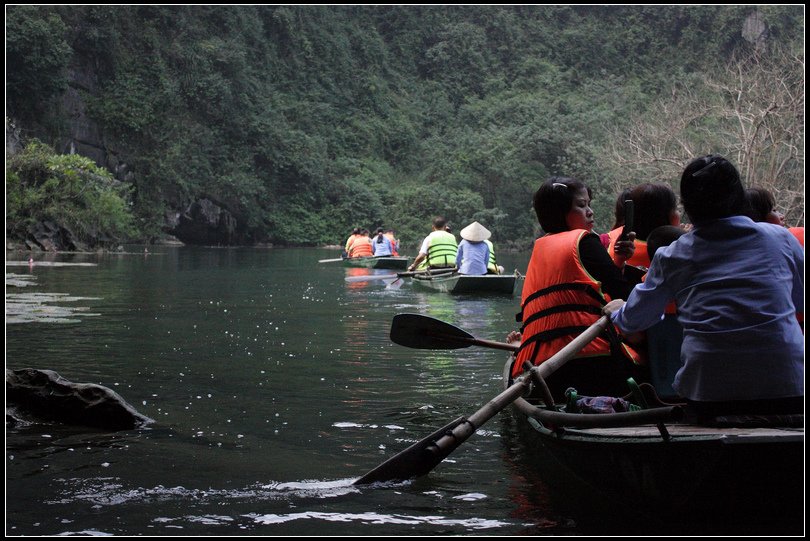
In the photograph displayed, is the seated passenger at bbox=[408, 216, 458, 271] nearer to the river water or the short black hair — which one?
the short black hair

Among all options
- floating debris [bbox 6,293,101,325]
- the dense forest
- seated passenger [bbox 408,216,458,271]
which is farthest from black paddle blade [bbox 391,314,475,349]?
the dense forest

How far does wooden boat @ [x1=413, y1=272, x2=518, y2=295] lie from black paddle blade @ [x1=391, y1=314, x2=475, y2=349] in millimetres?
8108

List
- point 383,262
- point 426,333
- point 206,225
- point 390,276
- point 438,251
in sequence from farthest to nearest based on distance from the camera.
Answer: point 206,225, point 383,262, point 390,276, point 438,251, point 426,333

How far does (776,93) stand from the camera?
77.3 feet

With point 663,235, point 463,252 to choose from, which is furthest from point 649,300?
point 463,252

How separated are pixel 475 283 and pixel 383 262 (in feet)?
25.0

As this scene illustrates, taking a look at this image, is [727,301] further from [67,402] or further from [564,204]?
[67,402]

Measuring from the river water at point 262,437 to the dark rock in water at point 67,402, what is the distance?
0.34 feet

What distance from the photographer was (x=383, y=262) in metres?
20.8

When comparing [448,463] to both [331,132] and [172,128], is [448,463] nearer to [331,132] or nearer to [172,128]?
[172,128]

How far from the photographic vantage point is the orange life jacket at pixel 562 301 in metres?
4.04

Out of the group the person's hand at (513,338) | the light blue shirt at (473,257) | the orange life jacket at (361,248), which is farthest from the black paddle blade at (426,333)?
the orange life jacket at (361,248)

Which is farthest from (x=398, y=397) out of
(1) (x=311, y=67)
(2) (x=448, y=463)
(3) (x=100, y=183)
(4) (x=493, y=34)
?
(4) (x=493, y=34)

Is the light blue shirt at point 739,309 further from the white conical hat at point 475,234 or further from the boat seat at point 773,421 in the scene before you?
the white conical hat at point 475,234
